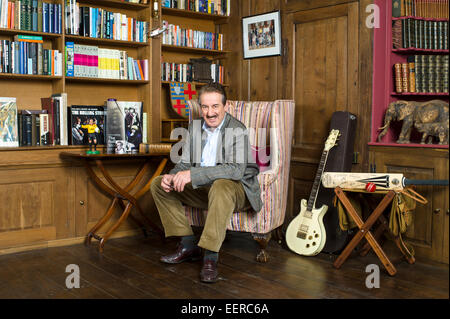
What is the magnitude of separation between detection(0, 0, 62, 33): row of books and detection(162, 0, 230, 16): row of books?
100 cm

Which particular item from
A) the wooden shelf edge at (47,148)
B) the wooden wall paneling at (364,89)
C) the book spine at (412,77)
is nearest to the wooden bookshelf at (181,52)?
the wooden shelf edge at (47,148)

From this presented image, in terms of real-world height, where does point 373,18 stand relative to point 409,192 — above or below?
above

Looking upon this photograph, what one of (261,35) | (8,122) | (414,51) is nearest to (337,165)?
(414,51)

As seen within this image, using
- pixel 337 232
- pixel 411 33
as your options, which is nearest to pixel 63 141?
pixel 337 232

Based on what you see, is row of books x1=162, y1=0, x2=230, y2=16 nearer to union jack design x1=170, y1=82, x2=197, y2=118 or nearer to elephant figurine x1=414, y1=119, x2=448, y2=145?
union jack design x1=170, y1=82, x2=197, y2=118

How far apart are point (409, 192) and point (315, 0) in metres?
1.75

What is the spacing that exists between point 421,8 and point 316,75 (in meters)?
0.90

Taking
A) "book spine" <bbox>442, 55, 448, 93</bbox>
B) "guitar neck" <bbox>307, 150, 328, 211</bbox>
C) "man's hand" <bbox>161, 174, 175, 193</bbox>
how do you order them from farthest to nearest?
"guitar neck" <bbox>307, 150, 328, 211</bbox>, "book spine" <bbox>442, 55, 448, 93</bbox>, "man's hand" <bbox>161, 174, 175, 193</bbox>

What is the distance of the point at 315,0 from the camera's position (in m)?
3.85

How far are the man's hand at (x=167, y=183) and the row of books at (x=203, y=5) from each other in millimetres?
1871

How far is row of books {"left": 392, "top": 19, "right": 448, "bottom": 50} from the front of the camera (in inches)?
130
